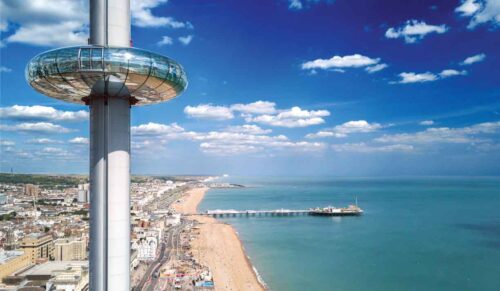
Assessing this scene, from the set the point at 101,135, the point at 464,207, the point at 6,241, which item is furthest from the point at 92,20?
the point at 464,207

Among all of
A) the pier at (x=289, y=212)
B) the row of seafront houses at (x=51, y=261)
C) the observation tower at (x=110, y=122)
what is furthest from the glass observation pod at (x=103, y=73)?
the pier at (x=289, y=212)

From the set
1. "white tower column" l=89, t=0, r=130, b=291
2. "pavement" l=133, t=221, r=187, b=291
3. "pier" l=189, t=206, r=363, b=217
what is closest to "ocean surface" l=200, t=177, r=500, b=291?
"pier" l=189, t=206, r=363, b=217

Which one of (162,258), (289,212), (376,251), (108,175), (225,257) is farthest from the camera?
(289,212)

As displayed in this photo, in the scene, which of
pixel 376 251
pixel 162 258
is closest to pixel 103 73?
pixel 162 258

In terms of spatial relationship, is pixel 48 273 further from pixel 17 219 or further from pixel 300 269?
pixel 17 219

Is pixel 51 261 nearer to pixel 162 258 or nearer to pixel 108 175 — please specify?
pixel 162 258

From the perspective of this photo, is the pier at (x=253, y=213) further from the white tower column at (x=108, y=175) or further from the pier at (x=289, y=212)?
the white tower column at (x=108, y=175)
